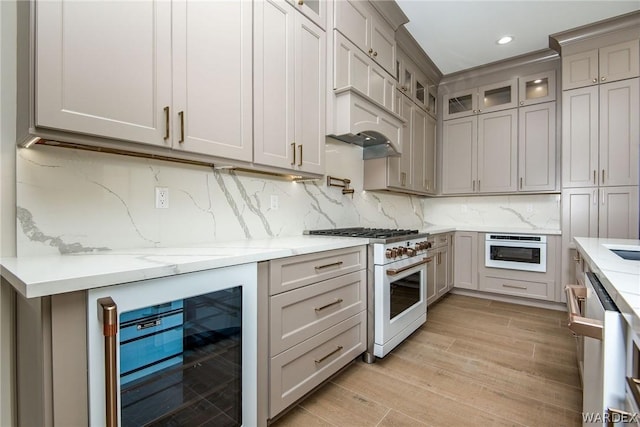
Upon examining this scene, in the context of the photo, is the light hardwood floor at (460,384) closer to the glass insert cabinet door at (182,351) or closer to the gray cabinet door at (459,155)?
the glass insert cabinet door at (182,351)

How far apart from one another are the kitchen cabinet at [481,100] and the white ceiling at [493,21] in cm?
41

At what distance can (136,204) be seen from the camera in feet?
4.98

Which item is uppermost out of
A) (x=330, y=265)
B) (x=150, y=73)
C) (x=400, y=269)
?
(x=150, y=73)

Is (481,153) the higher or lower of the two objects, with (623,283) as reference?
higher

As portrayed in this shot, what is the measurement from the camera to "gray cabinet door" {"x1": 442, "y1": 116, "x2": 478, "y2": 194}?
421cm

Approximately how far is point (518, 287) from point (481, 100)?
2.52m

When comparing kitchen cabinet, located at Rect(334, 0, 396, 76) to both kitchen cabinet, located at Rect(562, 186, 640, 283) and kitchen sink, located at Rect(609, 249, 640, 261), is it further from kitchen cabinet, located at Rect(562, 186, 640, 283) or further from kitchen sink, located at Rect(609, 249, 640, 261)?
kitchen cabinet, located at Rect(562, 186, 640, 283)

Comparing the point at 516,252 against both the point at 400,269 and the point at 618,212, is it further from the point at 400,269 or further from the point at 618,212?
the point at 400,269

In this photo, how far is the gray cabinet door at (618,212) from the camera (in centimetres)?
306

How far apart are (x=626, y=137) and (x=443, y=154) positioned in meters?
1.90

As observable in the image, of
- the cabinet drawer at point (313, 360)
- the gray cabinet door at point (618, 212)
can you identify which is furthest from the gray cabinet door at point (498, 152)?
the cabinet drawer at point (313, 360)

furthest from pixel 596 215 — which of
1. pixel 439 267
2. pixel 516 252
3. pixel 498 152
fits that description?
pixel 439 267

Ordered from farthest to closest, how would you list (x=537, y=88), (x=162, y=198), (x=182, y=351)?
(x=537, y=88), (x=162, y=198), (x=182, y=351)

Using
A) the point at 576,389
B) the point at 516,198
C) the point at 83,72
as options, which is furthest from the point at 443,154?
the point at 83,72
